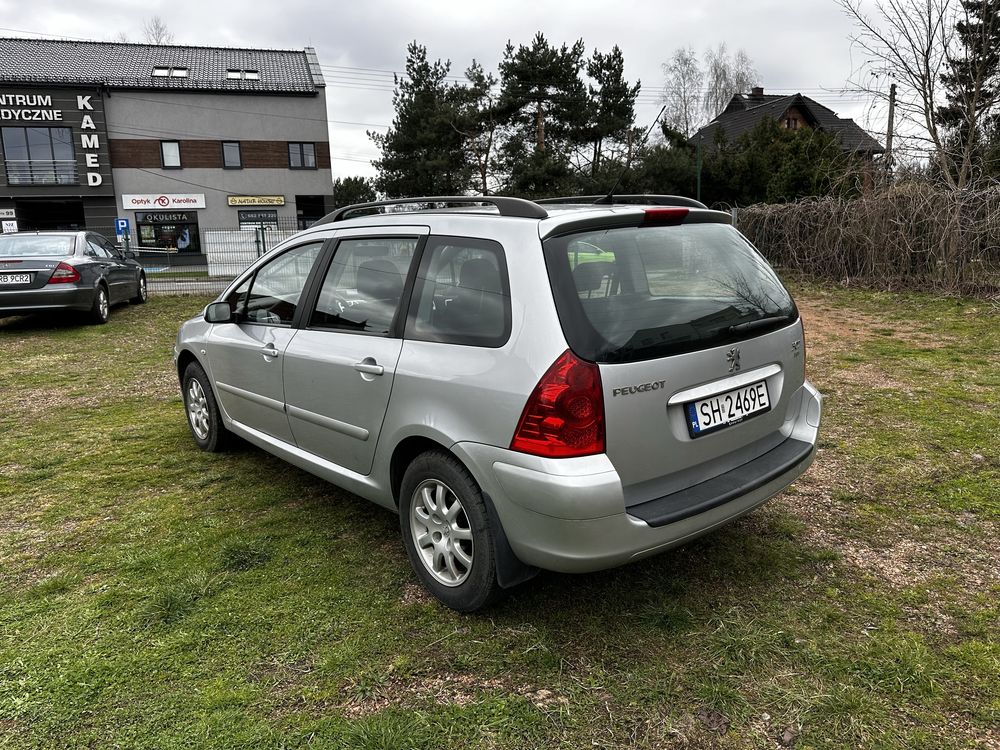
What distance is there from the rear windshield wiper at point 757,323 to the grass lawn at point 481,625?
43.4 inches

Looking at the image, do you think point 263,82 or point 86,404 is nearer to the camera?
point 86,404

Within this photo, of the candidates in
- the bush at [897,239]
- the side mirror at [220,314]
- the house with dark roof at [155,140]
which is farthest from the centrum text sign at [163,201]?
the side mirror at [220,314]

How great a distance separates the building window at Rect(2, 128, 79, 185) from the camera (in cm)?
3819

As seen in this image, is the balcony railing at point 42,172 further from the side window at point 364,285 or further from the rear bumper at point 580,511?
the rear bumper at point 580,511

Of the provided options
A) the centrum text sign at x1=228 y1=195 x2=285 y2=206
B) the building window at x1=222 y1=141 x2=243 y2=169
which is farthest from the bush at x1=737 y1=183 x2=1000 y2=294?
the building window at x1=222 y1=141 x2=243 y2=169

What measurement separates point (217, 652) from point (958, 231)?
1344 cm

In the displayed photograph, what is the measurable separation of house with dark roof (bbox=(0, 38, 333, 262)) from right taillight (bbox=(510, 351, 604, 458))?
130ft

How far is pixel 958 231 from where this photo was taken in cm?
1221

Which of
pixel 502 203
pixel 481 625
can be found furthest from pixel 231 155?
pixel 481 625

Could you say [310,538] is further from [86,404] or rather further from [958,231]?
[958,231]

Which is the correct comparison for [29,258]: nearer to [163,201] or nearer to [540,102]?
[540,102]

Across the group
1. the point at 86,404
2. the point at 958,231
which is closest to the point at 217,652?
the point at 86,404

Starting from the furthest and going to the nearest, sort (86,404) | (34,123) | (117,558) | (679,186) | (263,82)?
(263,82) → (34,123) → (679,186) → (86,404) → (117,558)

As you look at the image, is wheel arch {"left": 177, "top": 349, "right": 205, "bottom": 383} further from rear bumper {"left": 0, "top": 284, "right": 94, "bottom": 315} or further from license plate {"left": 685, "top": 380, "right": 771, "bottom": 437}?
rear bumper {"left": 0, "top": 284, "right": 94, "bottom": 315}
